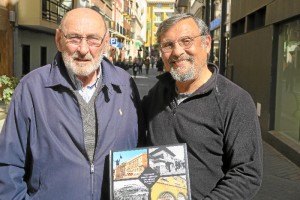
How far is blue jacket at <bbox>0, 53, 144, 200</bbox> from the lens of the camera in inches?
91.4

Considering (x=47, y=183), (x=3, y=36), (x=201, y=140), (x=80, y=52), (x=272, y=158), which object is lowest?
(x=272, y=158)

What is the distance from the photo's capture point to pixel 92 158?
2375 mm

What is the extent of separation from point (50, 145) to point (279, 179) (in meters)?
4.88

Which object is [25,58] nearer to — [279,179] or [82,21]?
[279,179]

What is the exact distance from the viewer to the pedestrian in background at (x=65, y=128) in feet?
7.63

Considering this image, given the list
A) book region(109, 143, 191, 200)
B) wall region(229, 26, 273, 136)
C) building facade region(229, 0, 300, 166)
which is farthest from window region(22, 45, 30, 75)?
book region(109, 143, 191, 200)

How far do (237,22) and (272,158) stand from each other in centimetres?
686

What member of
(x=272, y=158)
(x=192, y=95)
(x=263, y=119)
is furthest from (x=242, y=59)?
(x=192, y=95)

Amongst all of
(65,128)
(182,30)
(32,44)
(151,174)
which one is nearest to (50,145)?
(65,128)

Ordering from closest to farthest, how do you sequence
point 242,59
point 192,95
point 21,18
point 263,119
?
point 192,95
point 263,119
point 242,59
point 21,18

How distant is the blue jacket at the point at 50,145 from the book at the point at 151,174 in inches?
7.3

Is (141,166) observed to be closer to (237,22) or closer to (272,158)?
(272,158)

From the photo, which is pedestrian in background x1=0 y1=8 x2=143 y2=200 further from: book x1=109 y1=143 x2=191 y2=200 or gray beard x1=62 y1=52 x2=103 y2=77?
book x1=109 y1=143 x2=191 y2=200

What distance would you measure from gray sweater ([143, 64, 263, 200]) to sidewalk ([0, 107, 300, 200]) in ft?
11.4
